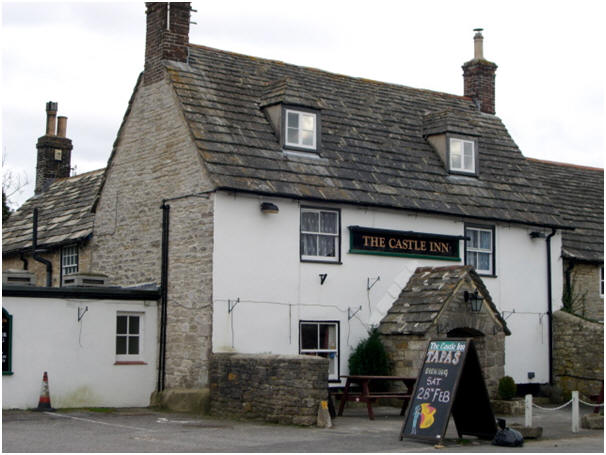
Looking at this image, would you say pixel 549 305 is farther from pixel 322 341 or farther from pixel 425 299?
pixel 322 341

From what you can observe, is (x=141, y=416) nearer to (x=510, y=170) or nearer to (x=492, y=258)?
(x=492, y=258)

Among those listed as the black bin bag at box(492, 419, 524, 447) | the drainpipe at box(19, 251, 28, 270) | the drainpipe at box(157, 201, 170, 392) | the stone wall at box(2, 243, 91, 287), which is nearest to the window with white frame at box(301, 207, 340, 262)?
the drainpipe at box(157, 201, 170, 392)

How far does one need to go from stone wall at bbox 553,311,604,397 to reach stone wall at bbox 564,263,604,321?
1.73m

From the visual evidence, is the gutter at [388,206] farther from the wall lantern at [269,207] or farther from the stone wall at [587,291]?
the stone wall at [587,291]

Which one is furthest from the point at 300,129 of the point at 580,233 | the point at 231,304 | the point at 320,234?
the point at 580,233

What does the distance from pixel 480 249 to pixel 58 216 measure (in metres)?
12.7

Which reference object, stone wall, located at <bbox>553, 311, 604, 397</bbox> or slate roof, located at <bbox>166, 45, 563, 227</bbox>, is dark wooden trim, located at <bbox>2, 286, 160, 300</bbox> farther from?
stone wall, located at <bbox>553, 311, 604, 397</bbox>

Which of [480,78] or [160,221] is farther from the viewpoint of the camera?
[480,78]

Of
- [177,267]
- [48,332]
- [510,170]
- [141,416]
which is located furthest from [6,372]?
[510,170]

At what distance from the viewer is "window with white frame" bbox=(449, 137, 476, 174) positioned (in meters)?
24.4

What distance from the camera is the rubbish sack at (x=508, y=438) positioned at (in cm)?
1433

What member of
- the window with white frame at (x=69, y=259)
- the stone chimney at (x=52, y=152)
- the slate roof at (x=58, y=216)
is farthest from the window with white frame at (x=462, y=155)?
the stone chimney at (x=52, y=152)

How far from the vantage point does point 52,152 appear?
33094 millimetres

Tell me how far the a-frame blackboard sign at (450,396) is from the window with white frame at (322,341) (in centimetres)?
575
